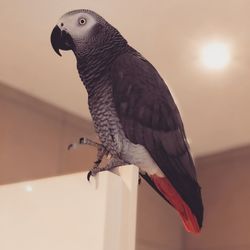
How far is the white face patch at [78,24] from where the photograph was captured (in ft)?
2.08

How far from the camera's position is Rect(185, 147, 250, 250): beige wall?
1.58 meters

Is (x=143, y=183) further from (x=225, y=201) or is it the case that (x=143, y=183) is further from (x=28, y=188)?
(x=28, y=188)

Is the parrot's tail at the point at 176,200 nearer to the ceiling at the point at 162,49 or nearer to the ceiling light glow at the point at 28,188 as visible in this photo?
the ceiling light glow at the point at 28,188

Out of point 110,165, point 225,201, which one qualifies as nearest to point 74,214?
point 110,165

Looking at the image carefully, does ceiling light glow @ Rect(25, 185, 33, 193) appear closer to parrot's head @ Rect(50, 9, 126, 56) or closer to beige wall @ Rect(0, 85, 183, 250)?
parrot's head @ Rect(50, 9, 126, 56)

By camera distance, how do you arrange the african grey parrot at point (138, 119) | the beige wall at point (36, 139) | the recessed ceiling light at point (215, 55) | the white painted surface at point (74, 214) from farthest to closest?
1. the beige wall at point (36, 139)
2. the recessed ceiling light at point (215, 55)
3. the african grey parrot at point (138, 119)
4. the white painted surface at point (74, 214)

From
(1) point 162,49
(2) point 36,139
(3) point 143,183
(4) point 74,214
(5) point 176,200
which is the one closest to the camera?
(4) point 74,214

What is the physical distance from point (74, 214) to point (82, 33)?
0.25 m

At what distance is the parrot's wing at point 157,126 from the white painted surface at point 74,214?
0.28ft

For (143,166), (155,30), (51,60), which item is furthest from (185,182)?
(51,60)

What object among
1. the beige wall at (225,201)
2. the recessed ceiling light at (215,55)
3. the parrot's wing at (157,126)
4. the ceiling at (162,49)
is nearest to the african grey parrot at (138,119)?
the parrot's wing at (157,126)

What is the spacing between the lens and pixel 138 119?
59 centimetres

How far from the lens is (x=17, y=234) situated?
1.79 feet

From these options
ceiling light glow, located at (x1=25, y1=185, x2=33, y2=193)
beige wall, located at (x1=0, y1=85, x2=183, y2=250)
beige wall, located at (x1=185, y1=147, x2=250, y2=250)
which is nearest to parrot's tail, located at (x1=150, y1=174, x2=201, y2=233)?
ceiling light glow, located at (x1=25, y1=185, x2=33, y2=193)
